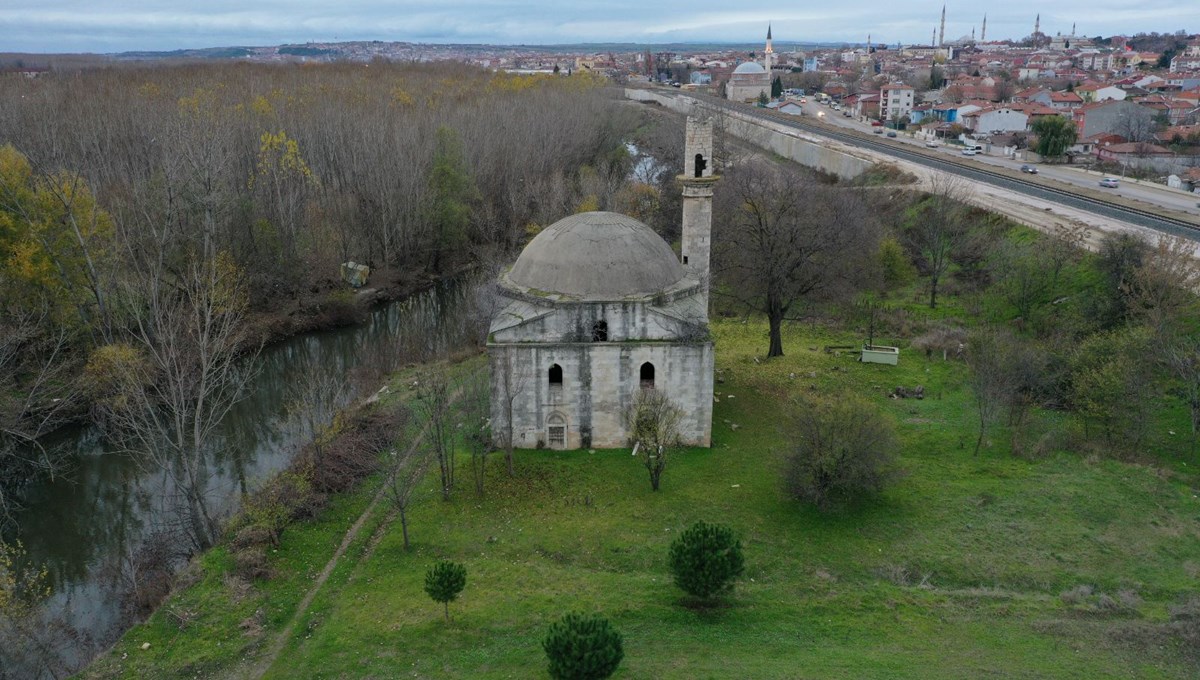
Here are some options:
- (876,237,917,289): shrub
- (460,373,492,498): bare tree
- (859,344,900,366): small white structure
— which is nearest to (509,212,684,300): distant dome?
(460,373,492,498): bare tree

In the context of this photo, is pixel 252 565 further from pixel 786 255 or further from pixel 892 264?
pixel 892 264

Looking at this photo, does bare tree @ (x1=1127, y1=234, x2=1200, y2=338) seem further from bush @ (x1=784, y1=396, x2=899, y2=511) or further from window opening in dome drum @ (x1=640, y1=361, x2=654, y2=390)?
window opening in dome drum @ (x1=640, y1=361, x2=654, y2=390)

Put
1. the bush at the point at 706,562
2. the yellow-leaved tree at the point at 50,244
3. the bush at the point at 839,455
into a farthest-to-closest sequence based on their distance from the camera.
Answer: the yellow-leaved tree at the point at 50,244
the bush at the point at 839,455
the bush at the point at 706,562

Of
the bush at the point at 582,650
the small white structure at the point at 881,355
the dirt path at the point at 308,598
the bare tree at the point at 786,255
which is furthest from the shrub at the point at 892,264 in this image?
the bush at the point at 582,650

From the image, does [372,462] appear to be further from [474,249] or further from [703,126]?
[474,249]

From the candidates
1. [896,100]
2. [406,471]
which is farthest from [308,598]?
[896,100]

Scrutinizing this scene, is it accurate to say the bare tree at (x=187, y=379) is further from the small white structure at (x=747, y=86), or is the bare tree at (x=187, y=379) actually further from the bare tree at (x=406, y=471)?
the small white structure at (x=747, y=86)
